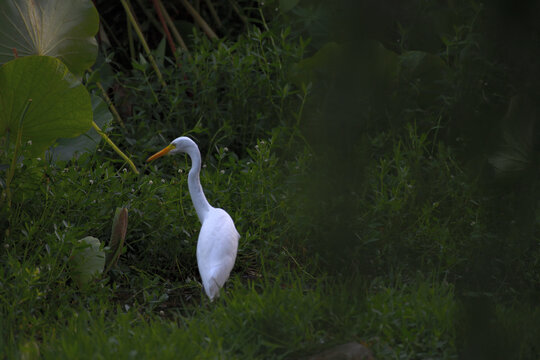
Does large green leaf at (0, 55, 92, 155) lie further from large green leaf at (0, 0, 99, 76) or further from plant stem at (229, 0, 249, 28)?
plant stem at (229, 0, 249, 28)

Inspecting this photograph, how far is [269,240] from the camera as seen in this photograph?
10.1ft

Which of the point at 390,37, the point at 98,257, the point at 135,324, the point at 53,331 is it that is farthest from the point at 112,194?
the point at 390,37

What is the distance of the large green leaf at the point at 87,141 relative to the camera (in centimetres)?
340

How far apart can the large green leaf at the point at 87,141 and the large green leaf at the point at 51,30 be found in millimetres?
210

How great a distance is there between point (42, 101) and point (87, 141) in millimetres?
645

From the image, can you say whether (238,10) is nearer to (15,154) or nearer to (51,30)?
(51,30)

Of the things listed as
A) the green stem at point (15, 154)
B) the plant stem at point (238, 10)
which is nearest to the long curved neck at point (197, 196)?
the green stem at point (15, 154)

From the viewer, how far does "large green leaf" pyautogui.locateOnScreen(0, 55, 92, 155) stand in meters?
2.76

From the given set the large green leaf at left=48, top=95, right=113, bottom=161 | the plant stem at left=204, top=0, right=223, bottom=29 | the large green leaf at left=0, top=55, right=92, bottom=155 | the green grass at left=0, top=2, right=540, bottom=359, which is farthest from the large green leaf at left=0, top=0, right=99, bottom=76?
the plant stem at left=204, top=0, right=223, bottom=29

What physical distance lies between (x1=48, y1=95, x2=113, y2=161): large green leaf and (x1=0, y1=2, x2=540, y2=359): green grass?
133mm

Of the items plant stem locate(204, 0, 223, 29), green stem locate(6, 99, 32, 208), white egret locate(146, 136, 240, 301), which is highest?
green stem locate(6, 99, 32, 208)

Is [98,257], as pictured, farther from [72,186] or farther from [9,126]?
[9,126]

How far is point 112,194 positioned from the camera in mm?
2984

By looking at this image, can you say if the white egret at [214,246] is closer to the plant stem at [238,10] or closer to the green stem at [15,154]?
the green stem at [15,154]
